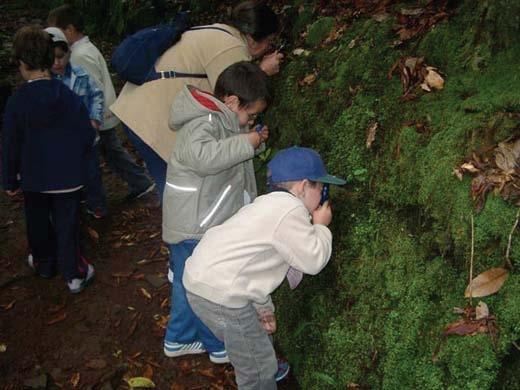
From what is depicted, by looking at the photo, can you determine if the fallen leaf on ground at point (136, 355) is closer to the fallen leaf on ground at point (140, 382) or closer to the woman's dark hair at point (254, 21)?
the fallen leaf on ground at point (140, 382)

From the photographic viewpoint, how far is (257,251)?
2.94 meters

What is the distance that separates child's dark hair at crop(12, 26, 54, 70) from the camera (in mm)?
4199

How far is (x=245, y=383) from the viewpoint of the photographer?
3316mm

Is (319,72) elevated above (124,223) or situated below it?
above

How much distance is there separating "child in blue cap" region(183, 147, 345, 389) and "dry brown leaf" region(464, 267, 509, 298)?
0.82 meters

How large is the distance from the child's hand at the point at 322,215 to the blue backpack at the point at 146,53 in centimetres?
138

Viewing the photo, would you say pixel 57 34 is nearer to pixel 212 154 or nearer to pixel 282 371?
pixel 212 154

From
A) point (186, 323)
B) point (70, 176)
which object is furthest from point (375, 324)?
point (70, 176)

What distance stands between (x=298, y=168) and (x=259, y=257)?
0.57 m

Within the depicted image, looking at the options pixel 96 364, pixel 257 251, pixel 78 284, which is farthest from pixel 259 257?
pixel 78 284

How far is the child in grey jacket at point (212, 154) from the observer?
326 cm

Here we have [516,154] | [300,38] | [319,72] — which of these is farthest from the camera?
[300,38]

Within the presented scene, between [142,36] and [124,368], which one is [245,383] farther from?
[142,36]

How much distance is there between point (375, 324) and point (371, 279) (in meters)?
0.26
